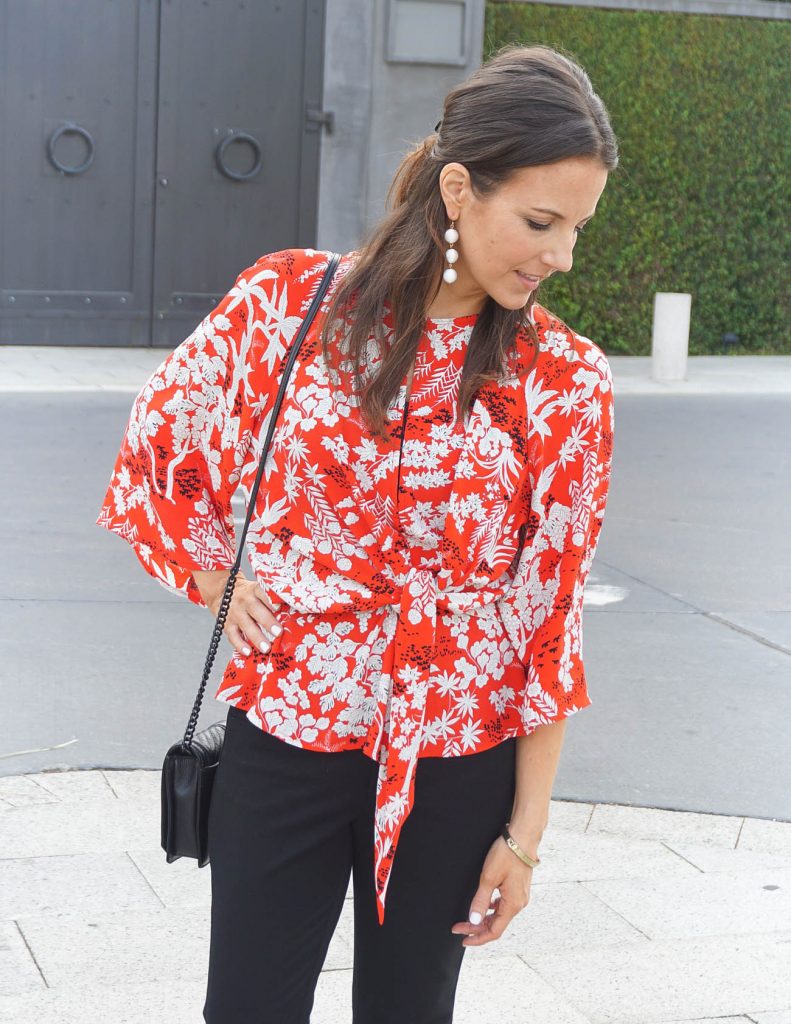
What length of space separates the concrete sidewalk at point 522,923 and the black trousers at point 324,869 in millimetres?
1085

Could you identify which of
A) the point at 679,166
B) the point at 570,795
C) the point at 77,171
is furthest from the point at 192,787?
the point at 679,166

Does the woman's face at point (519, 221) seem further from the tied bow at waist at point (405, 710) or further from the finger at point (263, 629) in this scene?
the finger at point (263, 629)

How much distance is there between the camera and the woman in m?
1.93

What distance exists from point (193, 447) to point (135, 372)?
10.8 m

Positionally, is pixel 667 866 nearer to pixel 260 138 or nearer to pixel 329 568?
pixel 329 568

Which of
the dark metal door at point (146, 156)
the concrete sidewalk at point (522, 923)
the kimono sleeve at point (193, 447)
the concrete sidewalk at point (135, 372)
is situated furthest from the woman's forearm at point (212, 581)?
the dark metal door at point (146, 156)

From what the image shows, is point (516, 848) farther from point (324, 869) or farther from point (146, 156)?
point (146, 156)

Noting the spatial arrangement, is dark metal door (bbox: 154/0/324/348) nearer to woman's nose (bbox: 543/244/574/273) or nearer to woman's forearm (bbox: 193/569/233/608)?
woman's forearm (bbox: 193/569/233/608)

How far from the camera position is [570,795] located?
4.41 metres

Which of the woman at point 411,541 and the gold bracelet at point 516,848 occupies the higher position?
the woman at point 411,541

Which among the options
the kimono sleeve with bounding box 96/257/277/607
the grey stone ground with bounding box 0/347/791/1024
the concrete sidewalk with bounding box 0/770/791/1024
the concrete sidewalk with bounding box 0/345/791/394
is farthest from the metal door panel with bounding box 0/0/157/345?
the kimono sleeve with bounding box 96/257/277/607

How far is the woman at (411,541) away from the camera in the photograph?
1.93 meters

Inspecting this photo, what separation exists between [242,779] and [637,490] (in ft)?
23.4

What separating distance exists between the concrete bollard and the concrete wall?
270 centimetres
